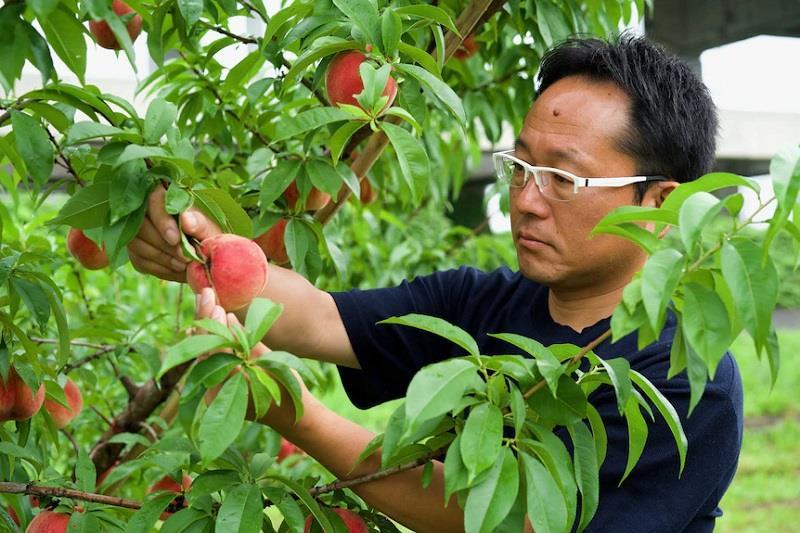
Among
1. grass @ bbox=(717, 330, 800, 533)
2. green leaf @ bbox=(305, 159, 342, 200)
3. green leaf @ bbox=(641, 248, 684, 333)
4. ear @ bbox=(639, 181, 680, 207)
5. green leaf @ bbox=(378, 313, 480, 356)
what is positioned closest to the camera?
green leaf @ bbox=(641, 248, 684, 333)

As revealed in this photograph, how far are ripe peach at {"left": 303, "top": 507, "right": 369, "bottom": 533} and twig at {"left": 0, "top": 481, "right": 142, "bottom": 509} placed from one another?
161 millimetres

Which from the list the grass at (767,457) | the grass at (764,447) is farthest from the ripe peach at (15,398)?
the grass at (767,457)

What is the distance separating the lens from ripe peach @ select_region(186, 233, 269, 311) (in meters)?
0.92

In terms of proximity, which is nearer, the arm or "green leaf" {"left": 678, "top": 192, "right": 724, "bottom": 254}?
"green leaf" {"left": 678, "top": 192, "right": 724, "bottom": 254}

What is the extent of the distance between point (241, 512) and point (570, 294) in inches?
22.1

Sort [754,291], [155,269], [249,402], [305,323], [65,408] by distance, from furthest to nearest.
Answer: [65,408] < [305,323] < [155,269] < [249,402] < [754,291]

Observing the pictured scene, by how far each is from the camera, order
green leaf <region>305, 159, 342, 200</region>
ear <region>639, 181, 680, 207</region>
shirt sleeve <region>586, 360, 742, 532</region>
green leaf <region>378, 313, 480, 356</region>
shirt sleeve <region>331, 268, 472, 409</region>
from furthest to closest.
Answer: shirt sleeve <region>331, 268, 472, 409</region> → ear <region>639, 181, 680, 207</region> → green leaf <region>305, 159, 342, 200</region> → shirt sleeve <region>586, 360, 742, 532</region> → green leaf <region>378, 313, 480, 356</region>

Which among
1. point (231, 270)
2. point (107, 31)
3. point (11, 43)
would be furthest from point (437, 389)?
point (107, 31)

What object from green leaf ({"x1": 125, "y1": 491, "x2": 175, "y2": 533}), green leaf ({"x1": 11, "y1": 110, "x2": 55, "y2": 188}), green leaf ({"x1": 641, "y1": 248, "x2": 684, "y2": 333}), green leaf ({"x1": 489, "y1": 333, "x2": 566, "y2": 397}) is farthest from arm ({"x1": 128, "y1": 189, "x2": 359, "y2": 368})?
green leaf ({"x1": 641, "y1": 248, "x2": 684, "y2": 333})

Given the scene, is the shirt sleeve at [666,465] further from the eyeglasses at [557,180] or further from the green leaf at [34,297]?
the green leaf at [34,297]

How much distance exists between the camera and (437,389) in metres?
0.73

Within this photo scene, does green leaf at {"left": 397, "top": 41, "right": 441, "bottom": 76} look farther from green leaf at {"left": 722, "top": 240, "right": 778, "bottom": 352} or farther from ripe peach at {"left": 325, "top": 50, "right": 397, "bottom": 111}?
green leaf at {"left": 722, "top": 240, "right": 778, "bottom": 352}

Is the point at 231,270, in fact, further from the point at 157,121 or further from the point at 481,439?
the point at 481,439

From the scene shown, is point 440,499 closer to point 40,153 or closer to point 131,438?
point 40,153
